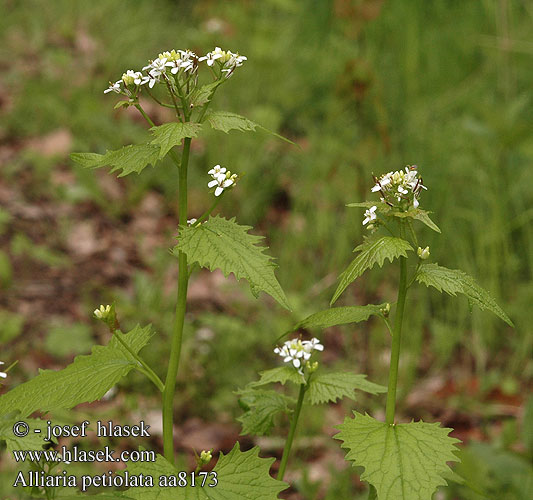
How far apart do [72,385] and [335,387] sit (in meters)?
0.56

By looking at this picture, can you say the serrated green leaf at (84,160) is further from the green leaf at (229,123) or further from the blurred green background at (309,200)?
the blurred green background at (309,200)

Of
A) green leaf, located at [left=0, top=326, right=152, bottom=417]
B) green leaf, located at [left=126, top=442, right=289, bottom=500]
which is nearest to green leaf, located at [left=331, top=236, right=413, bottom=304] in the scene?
green leaf, located at [left=126, top=442, right=289, bottom=500]

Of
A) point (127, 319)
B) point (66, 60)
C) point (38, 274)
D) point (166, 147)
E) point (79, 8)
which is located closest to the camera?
point (166, 147)

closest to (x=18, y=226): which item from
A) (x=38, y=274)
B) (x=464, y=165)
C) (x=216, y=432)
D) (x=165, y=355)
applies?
(x=38, y=274)

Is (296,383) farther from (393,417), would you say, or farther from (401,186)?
(401,186)

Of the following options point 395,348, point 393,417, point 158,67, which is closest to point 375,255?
point 395,348

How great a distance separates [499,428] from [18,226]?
2.72 metres

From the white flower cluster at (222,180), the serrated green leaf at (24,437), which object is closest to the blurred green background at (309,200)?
the serrated green leaf at (24,437)

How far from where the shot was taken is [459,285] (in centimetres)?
122

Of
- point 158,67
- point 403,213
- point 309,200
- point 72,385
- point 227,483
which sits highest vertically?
point 309,200

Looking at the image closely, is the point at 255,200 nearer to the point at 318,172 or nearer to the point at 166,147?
the point at 318,172

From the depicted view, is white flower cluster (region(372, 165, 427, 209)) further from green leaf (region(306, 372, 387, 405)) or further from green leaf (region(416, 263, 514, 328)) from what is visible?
green leaf (region(306, 372, 387, 405))

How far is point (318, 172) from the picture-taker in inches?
155
